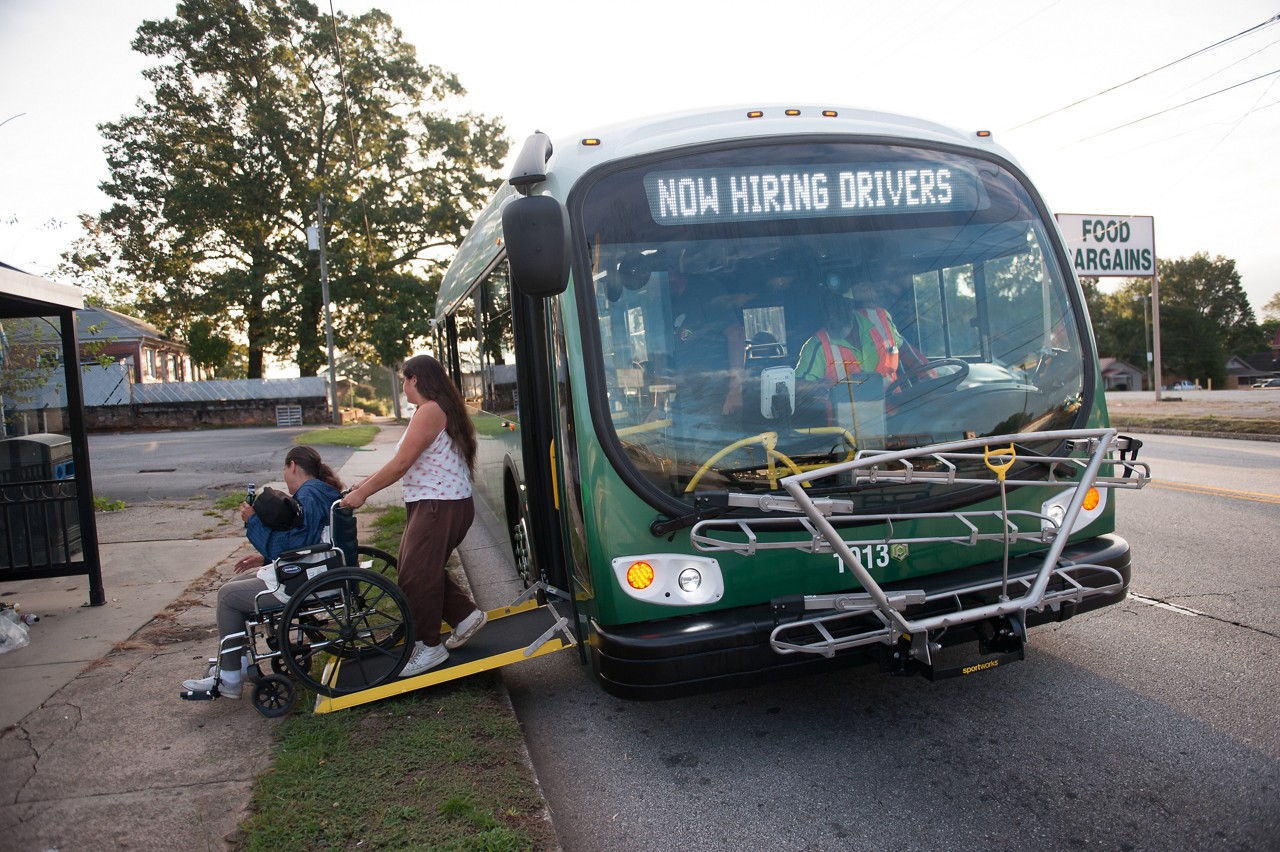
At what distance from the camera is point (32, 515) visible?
6.90 m

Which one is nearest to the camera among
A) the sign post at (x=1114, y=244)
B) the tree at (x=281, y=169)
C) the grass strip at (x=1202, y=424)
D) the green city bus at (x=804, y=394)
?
the green city bus at (x=804, y=394)

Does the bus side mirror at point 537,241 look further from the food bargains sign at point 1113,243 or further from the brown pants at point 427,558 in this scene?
the food bargains sign at point 1113,243

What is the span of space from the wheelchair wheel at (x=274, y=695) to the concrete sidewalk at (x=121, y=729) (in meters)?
0.06

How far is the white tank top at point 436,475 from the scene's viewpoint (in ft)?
15.4

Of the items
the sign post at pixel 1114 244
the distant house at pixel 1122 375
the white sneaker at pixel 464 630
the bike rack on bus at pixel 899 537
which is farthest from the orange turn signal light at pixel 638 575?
the distant house at pixel 1122 375

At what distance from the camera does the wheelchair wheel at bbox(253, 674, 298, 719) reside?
14.7ft

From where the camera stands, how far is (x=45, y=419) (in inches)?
370

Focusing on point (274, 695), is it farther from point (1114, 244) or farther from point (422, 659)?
point (1114, 244)

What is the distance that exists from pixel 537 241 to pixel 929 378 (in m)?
1.87

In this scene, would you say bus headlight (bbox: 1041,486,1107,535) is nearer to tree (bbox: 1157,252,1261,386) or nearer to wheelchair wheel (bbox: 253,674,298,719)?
wheelchair wheel (bbox: 253,674,298,719)

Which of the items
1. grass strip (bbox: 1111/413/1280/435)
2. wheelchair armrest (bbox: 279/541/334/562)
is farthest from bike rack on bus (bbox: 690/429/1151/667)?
grass strip (bbox: 1111/413/1280/435)

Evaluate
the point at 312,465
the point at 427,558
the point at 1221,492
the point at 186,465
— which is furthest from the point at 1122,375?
the point at 312,465

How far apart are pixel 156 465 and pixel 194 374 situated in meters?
37.0

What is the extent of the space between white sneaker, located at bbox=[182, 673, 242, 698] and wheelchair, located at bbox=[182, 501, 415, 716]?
0.08ft
